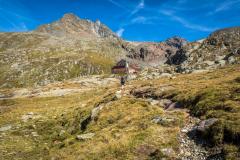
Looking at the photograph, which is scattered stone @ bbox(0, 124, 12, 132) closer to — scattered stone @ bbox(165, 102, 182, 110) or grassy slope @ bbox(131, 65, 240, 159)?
grassy slope @ bbox(131, 65, 240, 159)

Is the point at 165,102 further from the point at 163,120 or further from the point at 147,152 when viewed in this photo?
the point at 147,152

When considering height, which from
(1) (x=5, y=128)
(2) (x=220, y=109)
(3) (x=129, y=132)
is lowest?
(1) (x=5, y=128)

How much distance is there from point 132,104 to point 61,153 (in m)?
16.4

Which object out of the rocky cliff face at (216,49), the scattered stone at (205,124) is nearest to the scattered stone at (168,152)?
the scattered stone at (205,124)

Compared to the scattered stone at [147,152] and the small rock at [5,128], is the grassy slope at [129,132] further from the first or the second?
the small rock at [5,128]

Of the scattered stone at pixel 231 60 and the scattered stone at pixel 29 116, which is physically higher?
the scattered stone at pixel 231 60

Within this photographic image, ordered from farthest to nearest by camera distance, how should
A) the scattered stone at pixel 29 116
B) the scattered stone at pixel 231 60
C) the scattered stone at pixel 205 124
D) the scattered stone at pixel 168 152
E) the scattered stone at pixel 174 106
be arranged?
the scattered stone at pixel 231 60 → the scattered stone at pixel 29 116 → the scattered stone at pixel 174 106 → the scattered stone at pixel 205 124 → the scattered stone at pixel 168 152

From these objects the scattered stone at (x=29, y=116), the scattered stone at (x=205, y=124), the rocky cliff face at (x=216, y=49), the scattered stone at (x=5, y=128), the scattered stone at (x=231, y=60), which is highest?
the rocky cliff face at (x=216, y=49)

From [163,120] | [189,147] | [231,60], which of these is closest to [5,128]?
[163,120]

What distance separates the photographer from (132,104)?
40.9 metres

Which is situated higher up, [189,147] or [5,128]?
[189,147]

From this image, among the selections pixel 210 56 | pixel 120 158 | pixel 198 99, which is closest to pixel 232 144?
pixel 120 158

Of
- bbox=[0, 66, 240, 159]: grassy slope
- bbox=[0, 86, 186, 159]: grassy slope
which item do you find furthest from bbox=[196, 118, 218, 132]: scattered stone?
bbox=[0, 86, 186, 159]: grassy slope

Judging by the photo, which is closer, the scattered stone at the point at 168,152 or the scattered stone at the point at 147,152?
the scattered stone at the point at 168,152
